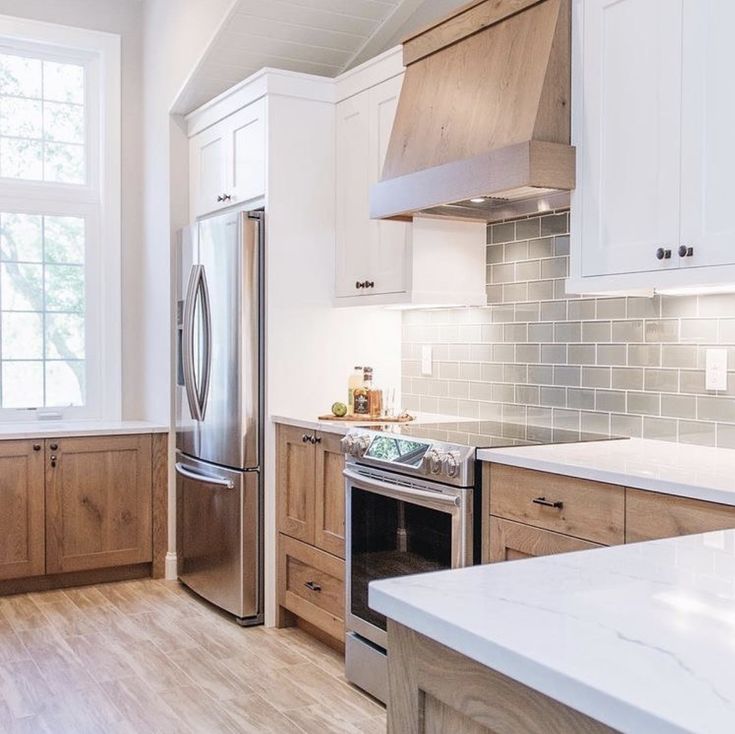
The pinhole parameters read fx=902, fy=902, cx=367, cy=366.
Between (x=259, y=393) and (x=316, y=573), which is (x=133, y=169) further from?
(x=316, y=573)

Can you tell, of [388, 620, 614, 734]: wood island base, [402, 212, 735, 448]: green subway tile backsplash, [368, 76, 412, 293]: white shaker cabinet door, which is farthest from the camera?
[368, 76, 412, 293]: white shaker cabinet door

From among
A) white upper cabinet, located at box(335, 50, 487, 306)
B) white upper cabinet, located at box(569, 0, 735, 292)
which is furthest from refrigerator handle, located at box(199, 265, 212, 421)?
white upper cabinet, located at box(569, 0, 735, 292)

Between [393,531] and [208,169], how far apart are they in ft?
7.51

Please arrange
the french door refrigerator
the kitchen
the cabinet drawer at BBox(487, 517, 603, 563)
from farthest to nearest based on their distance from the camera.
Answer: the french door refrigerator < the cabinet drawer at BBox(487, 517, 603, 563) < the kitchen

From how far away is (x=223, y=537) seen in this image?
13.3ft

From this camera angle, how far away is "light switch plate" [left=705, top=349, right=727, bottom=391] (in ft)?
8.70

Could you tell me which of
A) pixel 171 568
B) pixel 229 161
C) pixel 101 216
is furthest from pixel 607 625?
pixel 101 216

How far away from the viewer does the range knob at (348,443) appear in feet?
10.6

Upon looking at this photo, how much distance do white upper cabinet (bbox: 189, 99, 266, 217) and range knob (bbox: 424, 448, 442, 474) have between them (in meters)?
1.65

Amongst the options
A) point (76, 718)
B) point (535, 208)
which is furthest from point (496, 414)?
point (76, 718)

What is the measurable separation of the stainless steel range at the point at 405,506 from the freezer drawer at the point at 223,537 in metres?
0.75

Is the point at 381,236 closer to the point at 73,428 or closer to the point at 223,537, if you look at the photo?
the point at 223,537

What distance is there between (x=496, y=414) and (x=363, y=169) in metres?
1.16

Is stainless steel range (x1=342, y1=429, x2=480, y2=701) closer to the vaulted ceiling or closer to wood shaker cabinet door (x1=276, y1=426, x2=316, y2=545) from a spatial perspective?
wood shaker cabinet door (x1=276, y1=426, x2=316, y2=545)
